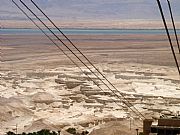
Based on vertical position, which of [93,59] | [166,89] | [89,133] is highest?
[93,59]

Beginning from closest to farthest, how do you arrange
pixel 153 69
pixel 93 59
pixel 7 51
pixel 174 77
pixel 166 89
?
pixel 166 89 < pixel 174 77 < pixel 153 69 < pixel 93 59 < pixel 7 51

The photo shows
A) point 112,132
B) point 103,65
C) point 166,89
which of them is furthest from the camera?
point 103,65

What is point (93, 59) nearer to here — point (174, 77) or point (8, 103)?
point (174, 77)

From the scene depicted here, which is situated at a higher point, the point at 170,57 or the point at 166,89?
the point at 170,57

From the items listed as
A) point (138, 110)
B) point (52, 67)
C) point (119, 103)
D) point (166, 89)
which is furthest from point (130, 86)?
point (52, 67)

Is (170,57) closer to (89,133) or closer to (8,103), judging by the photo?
(8,103)

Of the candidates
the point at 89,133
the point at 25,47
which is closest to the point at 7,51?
the point at 25,47

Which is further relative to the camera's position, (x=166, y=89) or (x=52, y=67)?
(x=52, y=67)
